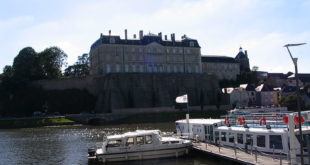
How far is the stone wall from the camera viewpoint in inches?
3179

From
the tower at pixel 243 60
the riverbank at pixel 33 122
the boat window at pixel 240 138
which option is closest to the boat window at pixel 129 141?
the boat window at pixel 240 138

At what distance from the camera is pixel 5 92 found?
82.2 meters

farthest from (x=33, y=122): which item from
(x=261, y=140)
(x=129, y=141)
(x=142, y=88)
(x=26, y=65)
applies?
(x=261, y=140)

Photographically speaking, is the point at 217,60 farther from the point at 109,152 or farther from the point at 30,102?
the point at 109,152

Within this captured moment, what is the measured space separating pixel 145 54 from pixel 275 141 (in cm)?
7266

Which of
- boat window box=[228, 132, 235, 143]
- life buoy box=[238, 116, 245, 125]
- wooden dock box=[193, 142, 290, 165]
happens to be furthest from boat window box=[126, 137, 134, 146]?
life buoy box=[238, 116, 245, 125]

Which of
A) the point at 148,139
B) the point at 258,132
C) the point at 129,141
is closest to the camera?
the point at 258,132

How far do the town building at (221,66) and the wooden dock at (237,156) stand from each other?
85523mm

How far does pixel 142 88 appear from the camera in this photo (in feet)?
276

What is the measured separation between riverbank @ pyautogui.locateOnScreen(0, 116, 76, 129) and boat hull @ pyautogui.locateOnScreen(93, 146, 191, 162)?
43.9 m

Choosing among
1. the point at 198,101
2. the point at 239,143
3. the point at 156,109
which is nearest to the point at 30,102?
the point at 156,109

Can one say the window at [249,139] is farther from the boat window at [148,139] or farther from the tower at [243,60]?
the tower at [243,60]

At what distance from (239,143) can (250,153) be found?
2.30m

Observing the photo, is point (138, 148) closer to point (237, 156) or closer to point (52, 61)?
point (237, 156)
